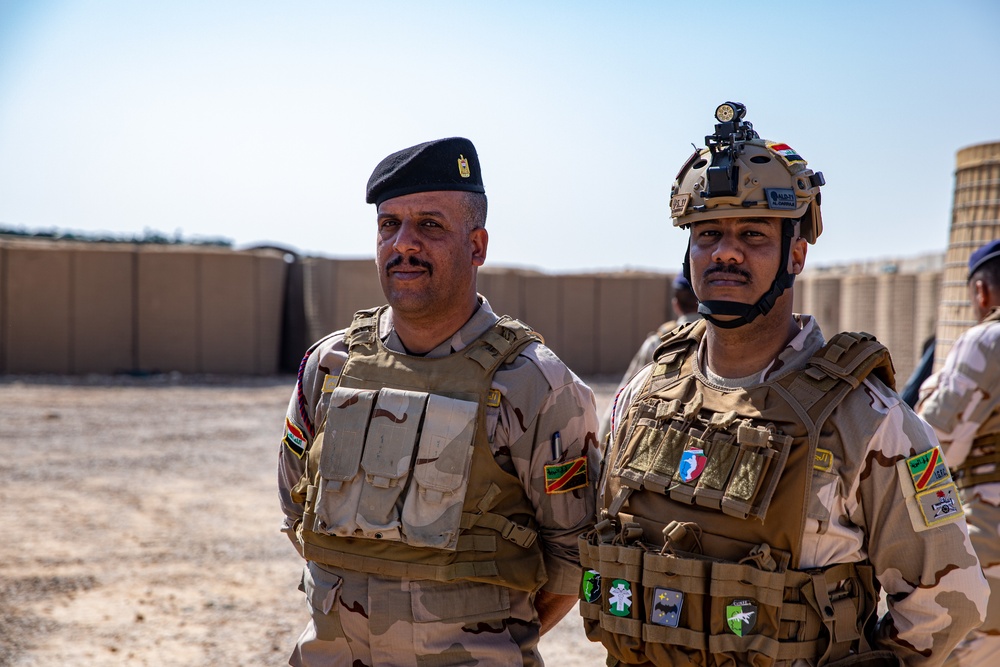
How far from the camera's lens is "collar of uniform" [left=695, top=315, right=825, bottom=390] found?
222 cm

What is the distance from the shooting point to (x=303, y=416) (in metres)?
2.88

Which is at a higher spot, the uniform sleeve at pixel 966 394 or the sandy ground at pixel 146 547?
the uniform sleeve at pixel 966 394

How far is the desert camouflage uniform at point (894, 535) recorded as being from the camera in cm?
202

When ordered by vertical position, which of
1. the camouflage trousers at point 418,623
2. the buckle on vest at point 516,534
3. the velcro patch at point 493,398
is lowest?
the camouflage trousers at point 418,623

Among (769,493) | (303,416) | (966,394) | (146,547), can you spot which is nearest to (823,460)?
(769,493)

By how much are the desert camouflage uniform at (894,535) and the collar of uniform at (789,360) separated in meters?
0.17

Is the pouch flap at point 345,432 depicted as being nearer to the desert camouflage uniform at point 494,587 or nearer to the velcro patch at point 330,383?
the velcro patch at point 330,383

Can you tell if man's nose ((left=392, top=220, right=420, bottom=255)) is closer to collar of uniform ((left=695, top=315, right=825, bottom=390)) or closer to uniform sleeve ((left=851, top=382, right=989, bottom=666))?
collar of uniform ((left=695, top=315, right=825, bottom=390))

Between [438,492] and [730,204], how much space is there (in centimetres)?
108

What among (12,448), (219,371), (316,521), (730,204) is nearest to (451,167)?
(730,204)

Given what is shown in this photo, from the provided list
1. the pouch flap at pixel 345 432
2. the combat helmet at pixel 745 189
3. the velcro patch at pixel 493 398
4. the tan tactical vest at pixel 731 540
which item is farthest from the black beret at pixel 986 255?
the pouch flap at pixel 345 432

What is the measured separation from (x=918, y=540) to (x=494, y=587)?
109cm

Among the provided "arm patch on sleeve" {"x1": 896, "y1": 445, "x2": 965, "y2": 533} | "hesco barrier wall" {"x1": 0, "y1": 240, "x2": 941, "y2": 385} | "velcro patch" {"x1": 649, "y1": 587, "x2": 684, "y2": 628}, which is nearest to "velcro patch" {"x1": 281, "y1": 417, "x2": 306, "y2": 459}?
"velcro patch" {"x1": 649, "y1": 587, "x2": 684, "y2": 628}

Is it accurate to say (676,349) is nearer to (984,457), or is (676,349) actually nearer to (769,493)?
(769,493)
